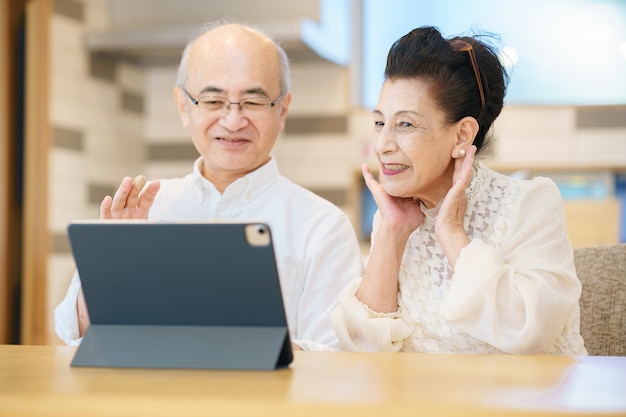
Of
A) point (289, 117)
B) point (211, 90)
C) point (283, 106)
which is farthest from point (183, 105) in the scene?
point (289, 117)

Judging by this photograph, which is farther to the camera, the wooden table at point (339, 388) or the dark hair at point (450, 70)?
the dark hair at point (450, 70)

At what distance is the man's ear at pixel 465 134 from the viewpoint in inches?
79.5

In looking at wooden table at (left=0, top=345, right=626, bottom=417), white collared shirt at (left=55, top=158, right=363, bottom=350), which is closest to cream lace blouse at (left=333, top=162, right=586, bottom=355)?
white collared shirt at (left=55, top=158, right=363, bottom=350)

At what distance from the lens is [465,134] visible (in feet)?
Answer: 6.66

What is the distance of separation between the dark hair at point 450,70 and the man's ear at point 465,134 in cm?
2

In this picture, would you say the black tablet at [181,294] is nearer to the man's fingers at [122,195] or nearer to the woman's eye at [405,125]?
the man's fingers at [122,195]

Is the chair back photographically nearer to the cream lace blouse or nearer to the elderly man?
the cream lace blouse

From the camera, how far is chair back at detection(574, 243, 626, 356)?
212cm

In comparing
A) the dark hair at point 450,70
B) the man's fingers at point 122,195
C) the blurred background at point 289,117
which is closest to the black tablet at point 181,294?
the man's fingers at point 122,195

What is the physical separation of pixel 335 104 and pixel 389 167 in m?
3.71

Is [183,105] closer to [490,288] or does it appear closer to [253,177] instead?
[253,177]

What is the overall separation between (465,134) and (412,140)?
0.13m

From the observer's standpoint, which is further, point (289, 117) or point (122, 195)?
point (289, 117)

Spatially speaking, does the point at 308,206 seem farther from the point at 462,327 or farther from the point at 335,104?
the point at 335,104
